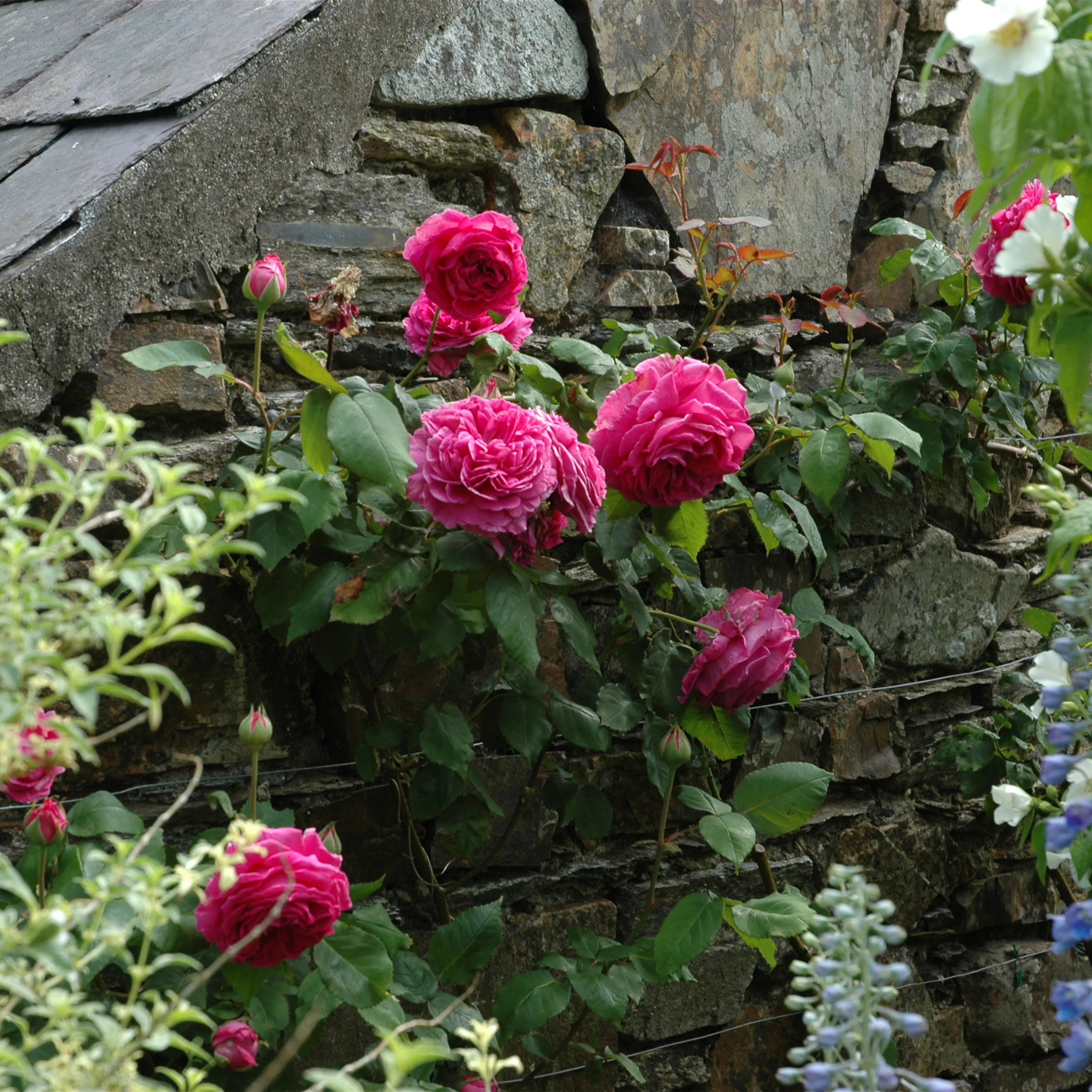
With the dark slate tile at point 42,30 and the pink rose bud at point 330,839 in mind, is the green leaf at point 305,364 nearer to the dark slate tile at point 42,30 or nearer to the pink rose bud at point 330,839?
the pink rose bud at point 330,839

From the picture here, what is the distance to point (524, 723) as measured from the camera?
1.58 metres

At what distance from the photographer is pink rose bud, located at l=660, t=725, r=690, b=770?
4.80 feet

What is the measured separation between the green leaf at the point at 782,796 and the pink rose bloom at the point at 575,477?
52cm

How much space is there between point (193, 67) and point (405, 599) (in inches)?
28.1

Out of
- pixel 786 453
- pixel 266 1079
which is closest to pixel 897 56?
pixel 786 453

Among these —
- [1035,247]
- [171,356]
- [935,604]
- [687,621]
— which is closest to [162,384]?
[171,356]

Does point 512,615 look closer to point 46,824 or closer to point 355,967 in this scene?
point 355,967

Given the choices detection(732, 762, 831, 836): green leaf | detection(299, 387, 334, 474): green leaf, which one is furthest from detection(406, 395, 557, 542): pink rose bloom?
detection(732, 762, 831, 836): green leaf

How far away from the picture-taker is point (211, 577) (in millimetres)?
1528

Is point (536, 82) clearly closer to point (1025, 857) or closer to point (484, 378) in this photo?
point (484, 378)

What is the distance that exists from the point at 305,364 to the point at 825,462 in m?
0.87

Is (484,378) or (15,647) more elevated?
(15,647)

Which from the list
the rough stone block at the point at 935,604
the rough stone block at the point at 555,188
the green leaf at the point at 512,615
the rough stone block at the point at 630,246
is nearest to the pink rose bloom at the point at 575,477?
the green leaf at the point at 512,615

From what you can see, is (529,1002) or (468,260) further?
(529,1002)
